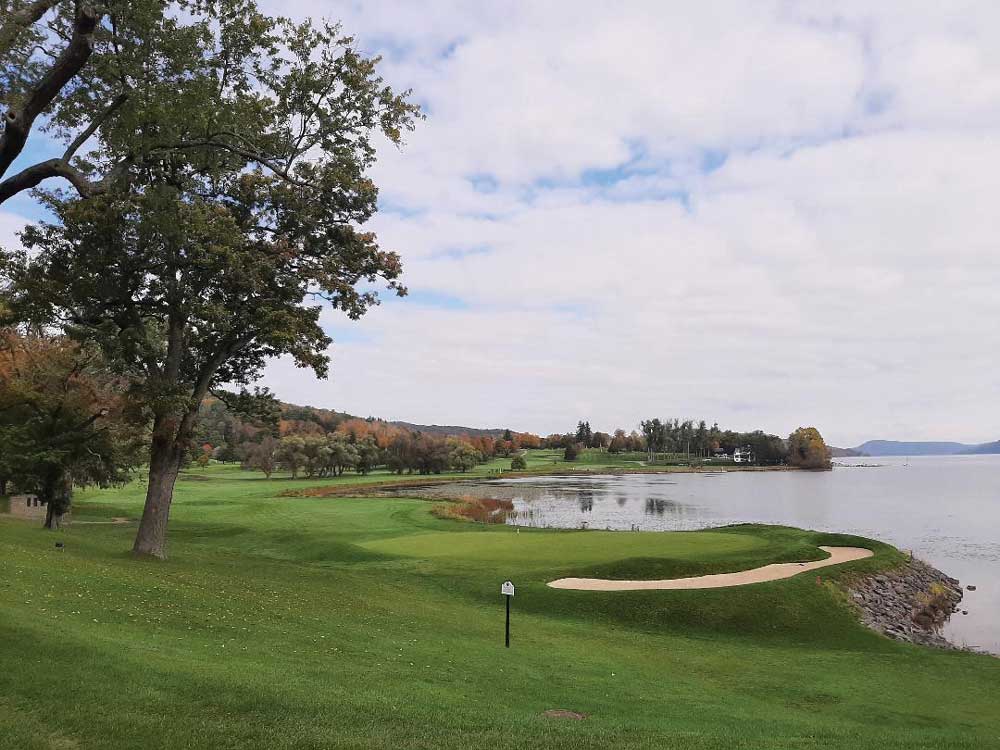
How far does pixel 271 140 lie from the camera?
53.2 feet

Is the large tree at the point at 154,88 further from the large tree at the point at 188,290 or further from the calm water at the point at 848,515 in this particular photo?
the calm water at the point at 848,515

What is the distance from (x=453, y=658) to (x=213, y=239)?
15.3 m

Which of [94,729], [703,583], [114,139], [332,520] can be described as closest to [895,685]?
[703,583]

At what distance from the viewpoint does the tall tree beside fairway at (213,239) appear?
14.0 metres

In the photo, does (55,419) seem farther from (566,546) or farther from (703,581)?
(703,581)

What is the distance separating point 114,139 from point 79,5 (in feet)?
11.5

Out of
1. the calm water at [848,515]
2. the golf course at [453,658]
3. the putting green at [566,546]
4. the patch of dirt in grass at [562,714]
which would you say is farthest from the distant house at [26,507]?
the patch of dirt in grass at [562,714]

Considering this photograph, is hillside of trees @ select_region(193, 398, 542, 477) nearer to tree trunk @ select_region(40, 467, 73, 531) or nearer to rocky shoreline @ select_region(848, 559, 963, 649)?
tree trunk @ select_region(40, 467, 73, 531)

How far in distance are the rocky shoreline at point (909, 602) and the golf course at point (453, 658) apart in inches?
43.3

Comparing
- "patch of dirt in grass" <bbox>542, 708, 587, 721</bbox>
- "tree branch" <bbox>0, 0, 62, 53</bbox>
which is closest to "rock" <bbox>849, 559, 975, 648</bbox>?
"patch of dirt in grass" <bbox>542, 708, 587, 721</bbox>

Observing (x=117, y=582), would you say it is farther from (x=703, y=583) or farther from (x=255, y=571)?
(x=703, y=583)

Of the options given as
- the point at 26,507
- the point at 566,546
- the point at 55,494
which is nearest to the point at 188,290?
the point at 55,494

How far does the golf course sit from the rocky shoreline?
1.10m

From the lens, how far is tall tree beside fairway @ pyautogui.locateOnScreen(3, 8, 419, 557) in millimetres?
14031
